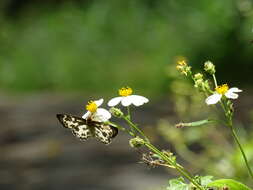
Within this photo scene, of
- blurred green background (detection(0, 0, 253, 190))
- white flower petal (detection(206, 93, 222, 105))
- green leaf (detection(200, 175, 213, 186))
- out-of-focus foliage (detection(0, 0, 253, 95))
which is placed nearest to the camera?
white flower petal (detection(206, 93, 222, 105))

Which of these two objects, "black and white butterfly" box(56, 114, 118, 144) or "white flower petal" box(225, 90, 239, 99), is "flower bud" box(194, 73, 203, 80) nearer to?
"white flower petal" box(225, 90, 239, 99)

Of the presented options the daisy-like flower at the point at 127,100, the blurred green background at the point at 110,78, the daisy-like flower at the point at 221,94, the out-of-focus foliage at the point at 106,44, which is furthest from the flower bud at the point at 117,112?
the out-of-focus foliage at the point at 106,44

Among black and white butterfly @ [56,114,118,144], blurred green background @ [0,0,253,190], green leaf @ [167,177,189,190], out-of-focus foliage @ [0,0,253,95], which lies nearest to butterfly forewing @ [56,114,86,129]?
black and white butterfly @ [56,114,118,144]

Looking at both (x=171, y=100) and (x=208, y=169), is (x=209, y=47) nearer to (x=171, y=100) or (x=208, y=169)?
(x=171, y=100)

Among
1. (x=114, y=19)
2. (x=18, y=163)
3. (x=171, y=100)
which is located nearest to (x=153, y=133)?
(x=18, y=163)

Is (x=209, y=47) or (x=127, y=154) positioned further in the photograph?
(x=209, y=47)
